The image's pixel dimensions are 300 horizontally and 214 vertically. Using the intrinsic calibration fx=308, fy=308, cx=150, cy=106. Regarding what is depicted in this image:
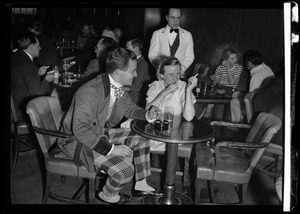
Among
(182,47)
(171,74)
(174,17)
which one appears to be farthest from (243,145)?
(174,17)

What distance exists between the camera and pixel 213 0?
2.13 metres

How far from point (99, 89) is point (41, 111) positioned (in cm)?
48

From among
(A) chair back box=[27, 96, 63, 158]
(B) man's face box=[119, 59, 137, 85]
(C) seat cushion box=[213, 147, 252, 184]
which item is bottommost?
(C) seat cushion box=[213, 147, 252, 184]

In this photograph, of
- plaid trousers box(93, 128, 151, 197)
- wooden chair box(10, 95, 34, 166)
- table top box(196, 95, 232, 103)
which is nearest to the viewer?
plaid trousers box(93, 128, 151, 197)

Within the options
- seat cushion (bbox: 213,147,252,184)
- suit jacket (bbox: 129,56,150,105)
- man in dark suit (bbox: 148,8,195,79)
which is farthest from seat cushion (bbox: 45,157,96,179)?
man in dark suit (bbox: 148,8,195,79)

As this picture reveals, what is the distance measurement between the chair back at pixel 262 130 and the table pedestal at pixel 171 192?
569mm

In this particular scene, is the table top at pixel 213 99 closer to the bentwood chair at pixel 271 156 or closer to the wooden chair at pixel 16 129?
the bentwood chair at pixel 271 156

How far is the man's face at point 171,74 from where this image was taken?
8.69 ft

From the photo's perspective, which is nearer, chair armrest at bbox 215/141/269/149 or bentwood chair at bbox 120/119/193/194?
chair armrest at bbox 215/141/269/149

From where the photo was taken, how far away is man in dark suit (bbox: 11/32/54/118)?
2920 millimetres

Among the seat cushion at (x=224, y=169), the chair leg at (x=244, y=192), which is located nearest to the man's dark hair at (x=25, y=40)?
the seat cushion at (x=224, y=169)

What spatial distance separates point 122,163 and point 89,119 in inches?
15.5

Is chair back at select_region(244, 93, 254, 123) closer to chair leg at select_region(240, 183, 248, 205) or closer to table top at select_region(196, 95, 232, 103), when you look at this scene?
table top at select_region(196, 95, 232, 103)
